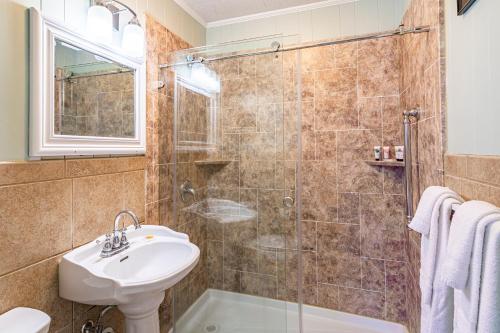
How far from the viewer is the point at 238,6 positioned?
228 centimetres

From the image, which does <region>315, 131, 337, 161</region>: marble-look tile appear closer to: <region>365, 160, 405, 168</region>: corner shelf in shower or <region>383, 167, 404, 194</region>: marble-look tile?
<region>365, 160, 405, 168</region>: corner shelf in shower

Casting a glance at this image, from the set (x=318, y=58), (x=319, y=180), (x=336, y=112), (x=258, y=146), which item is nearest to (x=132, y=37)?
(x=258, y=146)

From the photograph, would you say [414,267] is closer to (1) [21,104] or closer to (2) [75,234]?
(2) [75,234]

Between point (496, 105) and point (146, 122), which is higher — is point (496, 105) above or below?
below

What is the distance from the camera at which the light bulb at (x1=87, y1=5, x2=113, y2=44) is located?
1.30m

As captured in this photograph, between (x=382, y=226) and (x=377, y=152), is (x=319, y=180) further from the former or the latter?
(x=382, y=226)

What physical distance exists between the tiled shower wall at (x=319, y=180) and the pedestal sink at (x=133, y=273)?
0.54 metres

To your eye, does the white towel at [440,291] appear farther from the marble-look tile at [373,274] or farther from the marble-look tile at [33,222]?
the marble-look tile at [33,222]

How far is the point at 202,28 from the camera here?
2.53 meters

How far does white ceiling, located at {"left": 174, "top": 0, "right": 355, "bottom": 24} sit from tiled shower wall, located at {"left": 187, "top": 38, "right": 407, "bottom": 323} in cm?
46

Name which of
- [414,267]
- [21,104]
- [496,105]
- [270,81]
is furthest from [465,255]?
[21,104]

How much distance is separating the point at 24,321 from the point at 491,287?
1.47 meters

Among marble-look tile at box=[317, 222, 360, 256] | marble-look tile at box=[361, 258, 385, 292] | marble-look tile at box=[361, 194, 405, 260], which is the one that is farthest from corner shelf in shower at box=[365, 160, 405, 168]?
marble-look tile at box=[361, 258, 385, 292]

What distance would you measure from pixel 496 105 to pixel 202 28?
2.49 meters
